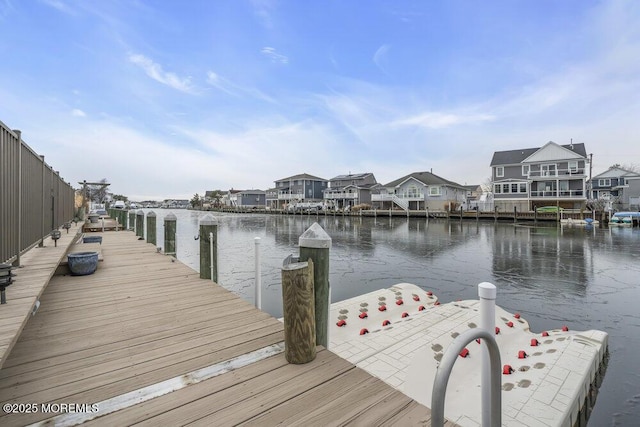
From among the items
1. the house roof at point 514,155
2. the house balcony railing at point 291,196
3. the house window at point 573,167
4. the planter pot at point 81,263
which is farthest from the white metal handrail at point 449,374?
the house balcony railing at point 291,196

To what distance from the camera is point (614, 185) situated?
4456cm

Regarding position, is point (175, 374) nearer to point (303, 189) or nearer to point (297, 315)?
point (297, 315)

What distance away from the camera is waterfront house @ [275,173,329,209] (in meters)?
62.5

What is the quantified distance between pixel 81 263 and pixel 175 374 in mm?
4173

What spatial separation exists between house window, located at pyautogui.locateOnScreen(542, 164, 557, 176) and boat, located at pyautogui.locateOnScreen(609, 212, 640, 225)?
7.56 m

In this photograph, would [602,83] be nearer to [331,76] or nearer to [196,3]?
[331,76]

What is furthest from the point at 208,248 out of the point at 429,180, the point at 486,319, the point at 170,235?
the point at 429,180

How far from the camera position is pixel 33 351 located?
2424mm

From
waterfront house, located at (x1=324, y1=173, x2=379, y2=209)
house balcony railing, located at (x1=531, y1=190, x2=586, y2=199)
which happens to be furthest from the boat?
waterfront house, located at (x1=324, y1=173, x2=379, y2=209)

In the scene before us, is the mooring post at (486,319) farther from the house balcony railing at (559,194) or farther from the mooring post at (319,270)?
the house balcony railing at (559,194)

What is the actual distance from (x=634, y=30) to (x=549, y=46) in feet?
11.0

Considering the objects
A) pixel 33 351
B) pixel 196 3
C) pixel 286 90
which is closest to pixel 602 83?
pixel 286 90

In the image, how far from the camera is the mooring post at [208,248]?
482 cm

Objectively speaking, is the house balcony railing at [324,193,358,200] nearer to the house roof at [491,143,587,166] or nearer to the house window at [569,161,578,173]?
the house roof at [491,143,587,166]
